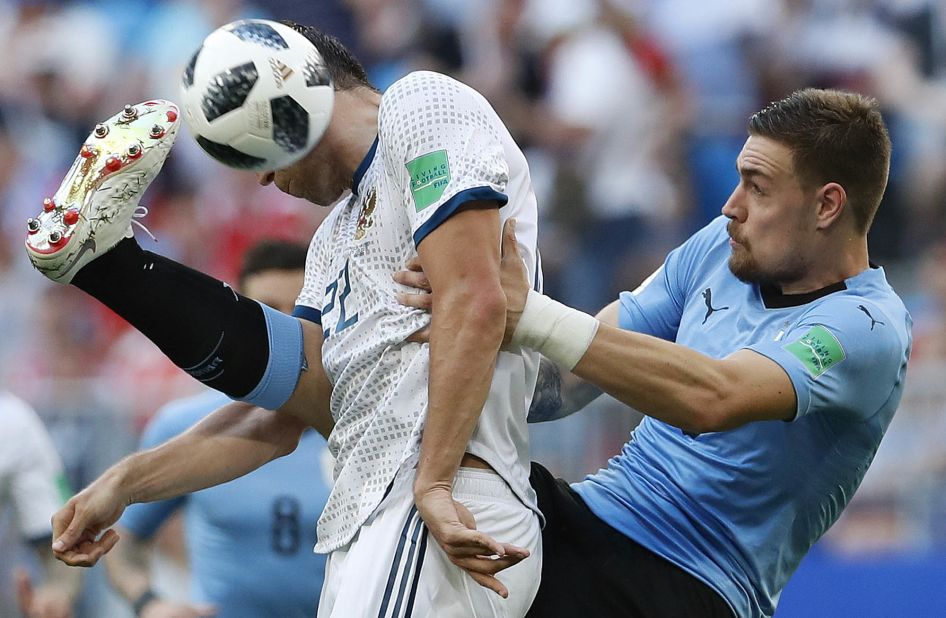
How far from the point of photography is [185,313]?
3463 mm

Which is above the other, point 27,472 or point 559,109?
point 559,109

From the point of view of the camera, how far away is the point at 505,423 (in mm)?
3359

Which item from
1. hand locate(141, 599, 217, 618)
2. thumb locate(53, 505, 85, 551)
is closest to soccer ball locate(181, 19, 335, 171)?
thumb locate(53, 505, 85, 551)

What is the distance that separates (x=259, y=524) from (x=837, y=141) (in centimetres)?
260

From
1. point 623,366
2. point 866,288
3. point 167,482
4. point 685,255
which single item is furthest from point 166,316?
point 866,288

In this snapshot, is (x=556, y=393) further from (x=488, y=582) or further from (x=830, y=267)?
(x=488, y=582)

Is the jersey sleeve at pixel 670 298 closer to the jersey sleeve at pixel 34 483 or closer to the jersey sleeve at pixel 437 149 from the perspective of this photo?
the jersey sleeve at pixel 437 149

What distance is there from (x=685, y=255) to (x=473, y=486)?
129cm

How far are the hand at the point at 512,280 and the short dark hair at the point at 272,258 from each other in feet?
6.74

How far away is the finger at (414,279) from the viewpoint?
10.6 feet

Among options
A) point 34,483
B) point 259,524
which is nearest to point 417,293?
point 259,524

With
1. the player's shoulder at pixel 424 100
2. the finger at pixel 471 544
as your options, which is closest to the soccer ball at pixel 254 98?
the player's shoulder at pixel 424 100

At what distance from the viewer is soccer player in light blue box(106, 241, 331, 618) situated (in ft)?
16.9

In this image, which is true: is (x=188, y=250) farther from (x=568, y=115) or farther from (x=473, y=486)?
(x=473, y=486)
